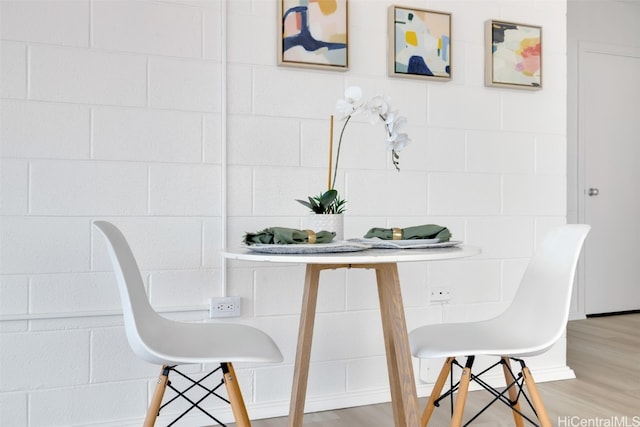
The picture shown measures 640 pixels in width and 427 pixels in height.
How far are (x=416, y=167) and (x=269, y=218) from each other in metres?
0.73

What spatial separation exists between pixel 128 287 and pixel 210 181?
827 millimetres

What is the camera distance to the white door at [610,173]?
4.67m

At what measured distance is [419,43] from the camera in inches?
109

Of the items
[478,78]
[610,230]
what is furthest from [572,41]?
[478,78]

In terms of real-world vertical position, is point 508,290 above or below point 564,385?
above

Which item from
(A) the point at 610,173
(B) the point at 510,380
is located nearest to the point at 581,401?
(B) the point at 510,380

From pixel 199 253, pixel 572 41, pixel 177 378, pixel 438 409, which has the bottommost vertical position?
pixel 438 409

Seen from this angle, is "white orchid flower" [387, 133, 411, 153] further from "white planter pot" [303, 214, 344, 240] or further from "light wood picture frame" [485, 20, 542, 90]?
"light wood picture frame" [485, 20, 542, 90]

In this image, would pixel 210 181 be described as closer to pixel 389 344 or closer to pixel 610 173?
pixel 389 344

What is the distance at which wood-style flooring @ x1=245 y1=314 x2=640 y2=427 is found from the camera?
2.43 meters

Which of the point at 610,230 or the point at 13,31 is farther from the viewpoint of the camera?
the point at 610,230

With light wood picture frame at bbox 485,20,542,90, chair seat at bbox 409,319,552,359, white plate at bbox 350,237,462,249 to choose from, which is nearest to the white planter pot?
white plate at bbox 350,237,462,249

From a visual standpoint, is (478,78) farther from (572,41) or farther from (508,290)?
(572,41)

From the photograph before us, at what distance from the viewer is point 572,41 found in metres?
4.60
